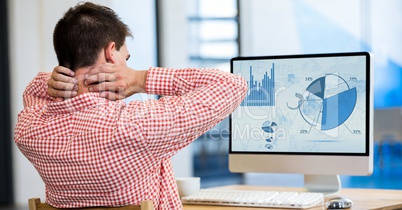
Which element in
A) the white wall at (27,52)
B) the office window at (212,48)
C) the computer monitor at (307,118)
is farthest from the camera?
the office window at (212,48)

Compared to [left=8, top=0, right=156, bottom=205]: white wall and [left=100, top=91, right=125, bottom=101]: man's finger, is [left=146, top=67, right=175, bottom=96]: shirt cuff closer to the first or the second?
[left=100, top=91, right=125, bottom=101]: man's finger

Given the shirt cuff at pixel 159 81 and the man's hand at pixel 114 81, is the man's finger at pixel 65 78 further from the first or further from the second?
the shirt cuff at pixel 159 81

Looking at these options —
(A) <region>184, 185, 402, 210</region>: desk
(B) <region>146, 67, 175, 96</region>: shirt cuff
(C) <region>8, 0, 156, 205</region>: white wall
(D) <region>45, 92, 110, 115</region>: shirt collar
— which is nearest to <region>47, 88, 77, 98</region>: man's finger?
(D) <region>45, 92, 110, 115</region>: shirt collar

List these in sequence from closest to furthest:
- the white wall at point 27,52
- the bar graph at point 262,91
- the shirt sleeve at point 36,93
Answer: the shirt sleeve at point 36,93, the bar graph at point 262,91, the white wall at point 27,52

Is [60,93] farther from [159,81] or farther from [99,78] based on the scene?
[159,81]

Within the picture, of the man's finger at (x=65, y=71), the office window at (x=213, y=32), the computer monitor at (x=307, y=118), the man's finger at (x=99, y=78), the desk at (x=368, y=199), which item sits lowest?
the desk at (x=368, y=199)

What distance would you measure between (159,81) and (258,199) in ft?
2.29

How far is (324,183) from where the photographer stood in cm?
259

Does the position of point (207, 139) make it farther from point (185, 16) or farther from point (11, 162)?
point (11, 162)

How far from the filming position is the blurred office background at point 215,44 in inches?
236

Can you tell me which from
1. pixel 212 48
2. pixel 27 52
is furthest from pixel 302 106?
pixel 212 48

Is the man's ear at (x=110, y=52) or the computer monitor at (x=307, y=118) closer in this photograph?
the man's ear at (x=110, y=52)

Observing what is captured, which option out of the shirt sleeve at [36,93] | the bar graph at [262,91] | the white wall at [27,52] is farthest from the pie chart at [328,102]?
the white wall at [27,52]

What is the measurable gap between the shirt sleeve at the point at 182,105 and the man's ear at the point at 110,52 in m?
0.11
